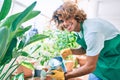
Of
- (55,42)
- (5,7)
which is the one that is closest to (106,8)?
(55,42)

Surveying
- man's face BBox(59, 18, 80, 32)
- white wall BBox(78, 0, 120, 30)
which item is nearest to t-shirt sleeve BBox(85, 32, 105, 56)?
man's face BBox(59, 18, 80, 32)

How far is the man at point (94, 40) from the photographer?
1248 mm

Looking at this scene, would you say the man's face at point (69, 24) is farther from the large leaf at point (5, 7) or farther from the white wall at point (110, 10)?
the white wall at point (110, 10)

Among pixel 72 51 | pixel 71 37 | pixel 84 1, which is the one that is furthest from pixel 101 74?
pixel 84 1

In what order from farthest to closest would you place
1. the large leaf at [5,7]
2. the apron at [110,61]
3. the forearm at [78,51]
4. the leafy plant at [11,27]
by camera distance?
the forearm at [78,51], the apron at [110,61], the large leaf at [5,7], the leafy plant at [11,27]

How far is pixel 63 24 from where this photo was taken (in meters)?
1.31

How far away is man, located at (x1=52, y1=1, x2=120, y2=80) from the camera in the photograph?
1248 millimetres

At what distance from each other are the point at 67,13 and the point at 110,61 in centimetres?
49

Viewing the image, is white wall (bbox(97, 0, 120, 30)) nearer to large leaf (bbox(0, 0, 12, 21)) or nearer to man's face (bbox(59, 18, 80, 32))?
man's face (bbox(59, 18, 80, 32))

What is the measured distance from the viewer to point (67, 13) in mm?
1309

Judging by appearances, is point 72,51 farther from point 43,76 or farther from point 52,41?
point 43,76

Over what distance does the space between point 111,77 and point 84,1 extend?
7.07 ft

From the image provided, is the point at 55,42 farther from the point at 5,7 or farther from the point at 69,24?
the point at 5,7

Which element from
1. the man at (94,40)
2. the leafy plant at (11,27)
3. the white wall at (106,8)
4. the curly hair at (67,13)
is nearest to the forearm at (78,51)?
the man at (94,40)
